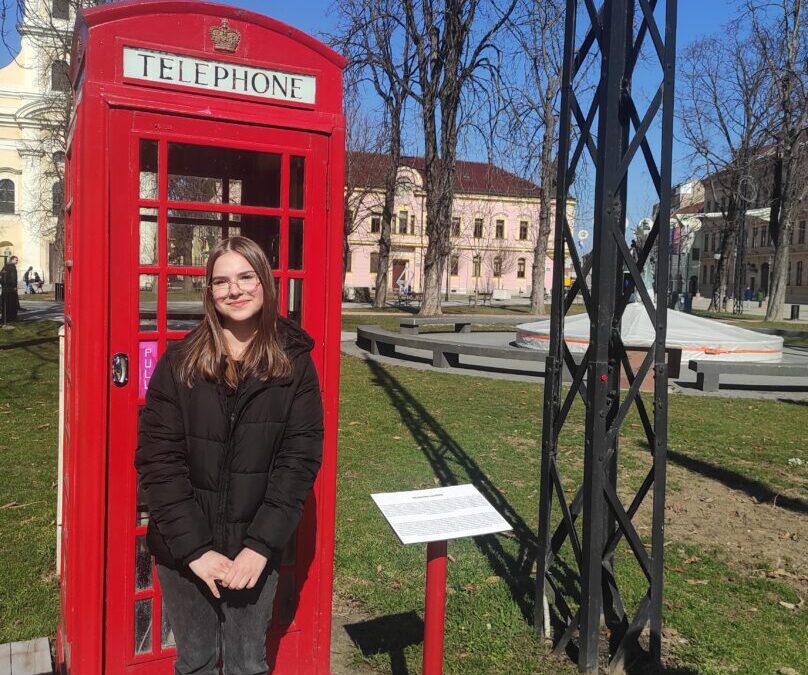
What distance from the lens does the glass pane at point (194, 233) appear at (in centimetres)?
285

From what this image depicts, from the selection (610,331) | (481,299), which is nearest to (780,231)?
(481,299)

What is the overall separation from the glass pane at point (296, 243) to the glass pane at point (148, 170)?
53 centimetres

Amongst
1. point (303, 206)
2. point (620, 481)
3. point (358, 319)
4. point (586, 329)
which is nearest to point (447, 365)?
point (586, 329)

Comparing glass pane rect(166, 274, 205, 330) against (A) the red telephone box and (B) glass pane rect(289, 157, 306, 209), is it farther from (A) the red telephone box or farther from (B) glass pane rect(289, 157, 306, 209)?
(B) glass pane rect(289, 157, 306, 209)

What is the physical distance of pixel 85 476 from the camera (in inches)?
107

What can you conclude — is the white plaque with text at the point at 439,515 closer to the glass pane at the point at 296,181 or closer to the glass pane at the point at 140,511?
the glass pane at the point at 140,511

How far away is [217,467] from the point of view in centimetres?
232

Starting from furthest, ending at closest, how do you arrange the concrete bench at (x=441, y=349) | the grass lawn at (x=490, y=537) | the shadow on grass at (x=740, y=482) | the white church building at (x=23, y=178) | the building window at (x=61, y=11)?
the white church building at (x=23, y=178) < the building window at (x=61, y=11) < the concrete bench at (x=441, y=349) < the shadow on grass at (x=740, y=482) < the grass lawn at (x=490, y=537)

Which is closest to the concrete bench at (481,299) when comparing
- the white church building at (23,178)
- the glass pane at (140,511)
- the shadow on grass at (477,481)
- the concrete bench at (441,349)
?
the white church building at (23,178)

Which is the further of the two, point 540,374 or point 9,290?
point 9,290

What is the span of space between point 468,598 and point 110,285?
270cm

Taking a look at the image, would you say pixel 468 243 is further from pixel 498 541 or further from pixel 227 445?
pixel 227 445

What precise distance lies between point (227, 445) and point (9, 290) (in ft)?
63.7

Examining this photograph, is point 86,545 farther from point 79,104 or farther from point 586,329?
point 586,329
